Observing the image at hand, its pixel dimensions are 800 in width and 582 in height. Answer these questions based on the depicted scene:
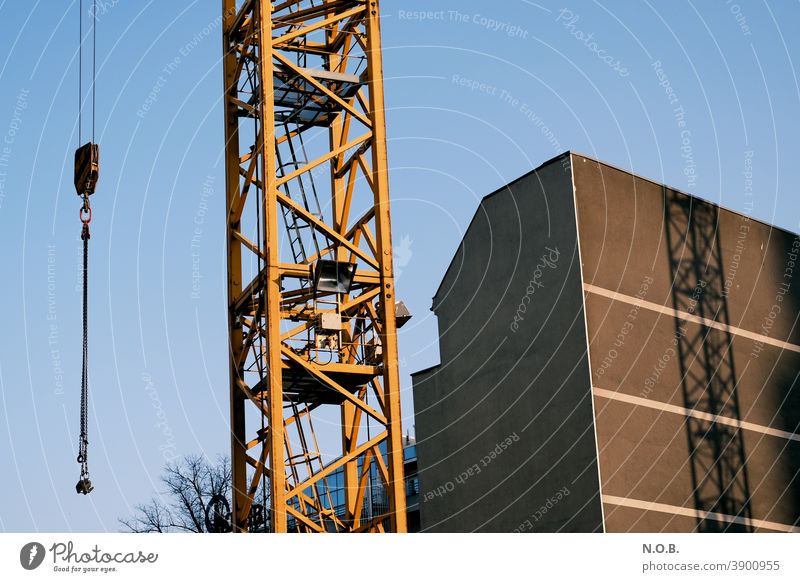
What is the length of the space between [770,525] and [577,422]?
30.8ft

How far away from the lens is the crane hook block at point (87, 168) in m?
24.5

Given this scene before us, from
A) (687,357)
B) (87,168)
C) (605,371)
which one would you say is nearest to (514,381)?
(605,371)

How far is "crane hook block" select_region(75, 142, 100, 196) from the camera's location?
24.5 meters

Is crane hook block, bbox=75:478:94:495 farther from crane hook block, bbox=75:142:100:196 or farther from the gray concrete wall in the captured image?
the gray concrete wall

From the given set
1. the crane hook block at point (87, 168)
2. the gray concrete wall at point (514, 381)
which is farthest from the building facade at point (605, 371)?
the crane hook block at point (87, 168)

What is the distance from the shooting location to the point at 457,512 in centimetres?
3588

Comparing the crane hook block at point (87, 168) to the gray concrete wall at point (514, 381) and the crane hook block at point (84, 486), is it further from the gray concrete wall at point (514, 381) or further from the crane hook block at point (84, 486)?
the gray concrete wall at point (514, 381)

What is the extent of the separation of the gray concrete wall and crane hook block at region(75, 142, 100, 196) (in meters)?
13.9

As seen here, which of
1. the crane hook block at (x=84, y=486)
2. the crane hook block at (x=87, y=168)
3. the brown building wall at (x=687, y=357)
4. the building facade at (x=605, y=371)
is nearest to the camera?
the crane hook block at (x=84, y=486)

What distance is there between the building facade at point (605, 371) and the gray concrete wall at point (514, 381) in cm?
5

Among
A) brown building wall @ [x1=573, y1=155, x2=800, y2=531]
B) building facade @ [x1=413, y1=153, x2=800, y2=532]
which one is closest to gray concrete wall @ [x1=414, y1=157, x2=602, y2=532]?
building facade @ [x1=413, y1=153, x2=800, y2=532]

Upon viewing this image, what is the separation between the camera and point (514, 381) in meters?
34.2
